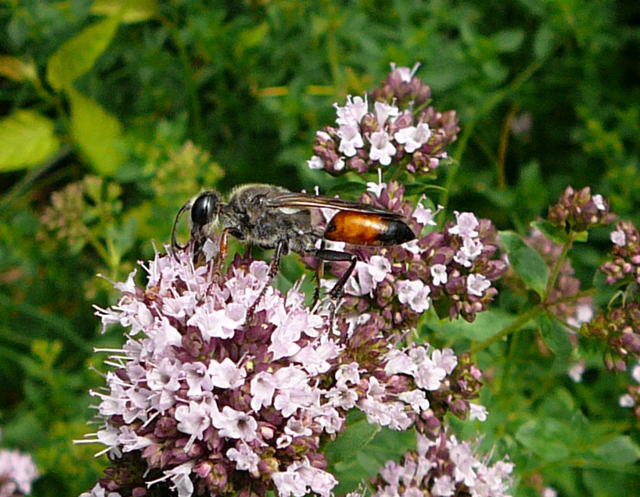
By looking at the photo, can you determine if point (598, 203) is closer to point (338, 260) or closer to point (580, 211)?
point (580, 211)

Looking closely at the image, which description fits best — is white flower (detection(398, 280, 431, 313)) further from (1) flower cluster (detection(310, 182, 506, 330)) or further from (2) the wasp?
(2) the wasp

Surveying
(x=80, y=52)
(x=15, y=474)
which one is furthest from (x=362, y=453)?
(x=80, y=52)

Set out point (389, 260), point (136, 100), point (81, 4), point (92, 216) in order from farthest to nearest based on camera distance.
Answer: point (136, 100), point (81, 4), point (92, 216), point (389, 260)

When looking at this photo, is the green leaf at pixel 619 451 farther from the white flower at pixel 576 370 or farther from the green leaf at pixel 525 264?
the green leaf at pixel 525 264

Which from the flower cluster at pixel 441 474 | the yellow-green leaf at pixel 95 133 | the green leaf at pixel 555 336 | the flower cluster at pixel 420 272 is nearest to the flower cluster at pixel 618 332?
the green leaf at pixel 555 336

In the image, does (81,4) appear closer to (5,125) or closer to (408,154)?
(5,125)

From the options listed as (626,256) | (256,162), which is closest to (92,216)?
(256,162)

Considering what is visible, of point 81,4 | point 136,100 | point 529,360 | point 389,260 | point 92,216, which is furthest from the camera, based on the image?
point 136,100

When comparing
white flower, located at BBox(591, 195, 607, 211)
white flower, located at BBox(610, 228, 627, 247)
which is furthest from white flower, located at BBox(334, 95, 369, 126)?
white flower, located at BBox(610, 228, 627, 247)
